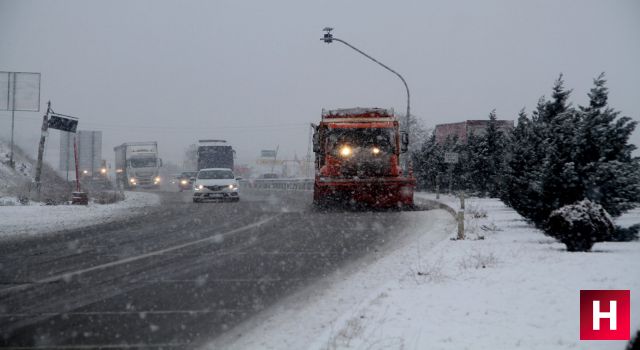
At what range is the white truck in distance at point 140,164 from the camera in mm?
51375

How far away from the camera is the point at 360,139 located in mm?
21844

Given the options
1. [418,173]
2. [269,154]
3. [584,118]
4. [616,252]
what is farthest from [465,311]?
[269,154]

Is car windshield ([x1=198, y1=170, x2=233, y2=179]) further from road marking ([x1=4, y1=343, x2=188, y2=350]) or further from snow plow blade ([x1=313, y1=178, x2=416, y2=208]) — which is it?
road marking ([x1=4, y1=343, x2=188, y2=350])

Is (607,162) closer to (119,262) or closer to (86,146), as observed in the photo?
(119,262)

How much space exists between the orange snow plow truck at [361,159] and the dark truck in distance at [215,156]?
21.8m

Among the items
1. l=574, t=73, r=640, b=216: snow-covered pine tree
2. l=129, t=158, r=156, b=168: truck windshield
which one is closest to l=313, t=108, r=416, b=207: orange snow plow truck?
l=574, t=73, r=640, b=216: snow-covered pine tree

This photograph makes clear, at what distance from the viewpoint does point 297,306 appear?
6.55 metres

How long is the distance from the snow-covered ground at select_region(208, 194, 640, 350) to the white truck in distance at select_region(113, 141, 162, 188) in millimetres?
44970

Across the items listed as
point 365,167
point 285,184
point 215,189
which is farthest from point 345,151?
point 285,184

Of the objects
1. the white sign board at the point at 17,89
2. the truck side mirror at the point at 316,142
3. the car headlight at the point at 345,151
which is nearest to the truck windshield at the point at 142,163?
the white sign board at the point at 17,89

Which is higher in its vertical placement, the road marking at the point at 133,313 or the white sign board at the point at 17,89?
the white sign board at the point at 17,89

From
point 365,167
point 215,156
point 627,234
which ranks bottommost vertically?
point 627,234

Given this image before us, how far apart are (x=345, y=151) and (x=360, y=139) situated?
72 centimetres

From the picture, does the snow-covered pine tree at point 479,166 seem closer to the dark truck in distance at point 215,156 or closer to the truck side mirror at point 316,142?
the truck side mirror at point 316,142
